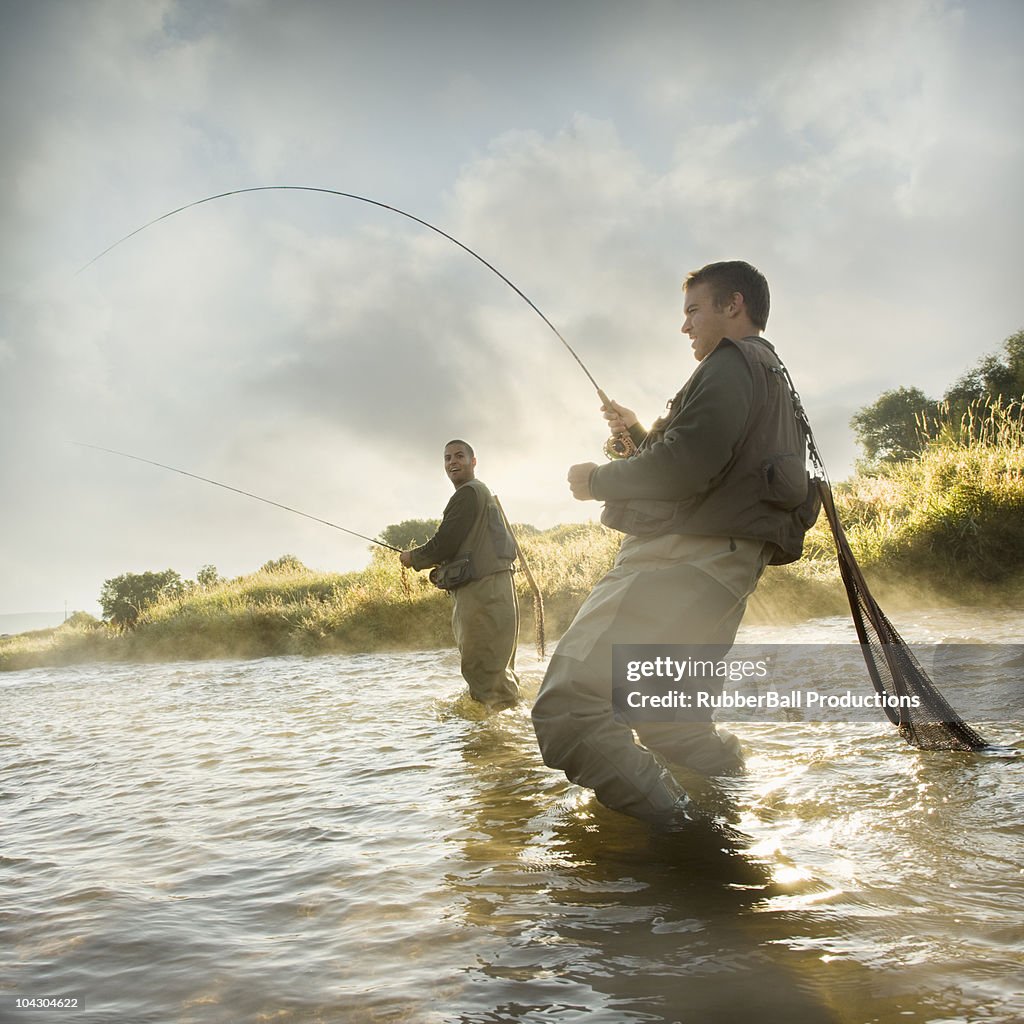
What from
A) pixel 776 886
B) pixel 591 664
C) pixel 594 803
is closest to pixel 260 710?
pixel 594 803

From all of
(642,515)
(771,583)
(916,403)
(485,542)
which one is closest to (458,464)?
(485,542)

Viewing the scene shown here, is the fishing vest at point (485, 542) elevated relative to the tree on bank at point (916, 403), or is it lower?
lower

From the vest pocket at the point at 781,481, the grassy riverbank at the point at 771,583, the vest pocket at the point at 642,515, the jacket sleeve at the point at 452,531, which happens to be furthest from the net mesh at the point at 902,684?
A: the grassy riverbank at the point at 771,583

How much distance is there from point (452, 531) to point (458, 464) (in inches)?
26.8

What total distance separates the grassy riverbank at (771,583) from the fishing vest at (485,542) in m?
2.18

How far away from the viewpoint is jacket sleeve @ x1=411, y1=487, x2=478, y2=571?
22.9ft

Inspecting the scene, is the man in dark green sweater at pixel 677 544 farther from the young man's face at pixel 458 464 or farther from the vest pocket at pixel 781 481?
the young man's face at pixel 458 464

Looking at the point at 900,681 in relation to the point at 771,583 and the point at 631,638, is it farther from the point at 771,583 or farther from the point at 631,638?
the point at 771,583

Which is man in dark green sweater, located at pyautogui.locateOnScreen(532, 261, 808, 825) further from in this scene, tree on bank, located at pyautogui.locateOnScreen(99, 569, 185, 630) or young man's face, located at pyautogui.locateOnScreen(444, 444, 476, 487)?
tree on bank, located at pyautogui.locateOnScreen(99, 569, 185, 630)

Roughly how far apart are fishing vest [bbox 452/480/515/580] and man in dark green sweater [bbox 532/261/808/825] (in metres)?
3.48

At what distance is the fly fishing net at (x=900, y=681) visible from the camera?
4.03 meters

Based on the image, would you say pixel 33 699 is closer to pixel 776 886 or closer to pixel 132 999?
pixel 132 999

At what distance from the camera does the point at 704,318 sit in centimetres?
369

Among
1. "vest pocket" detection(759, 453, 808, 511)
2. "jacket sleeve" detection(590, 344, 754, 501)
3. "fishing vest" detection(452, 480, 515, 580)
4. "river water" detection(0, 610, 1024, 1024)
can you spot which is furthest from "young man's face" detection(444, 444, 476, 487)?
"vest pocket" detection(759, 453, 808, 511)
